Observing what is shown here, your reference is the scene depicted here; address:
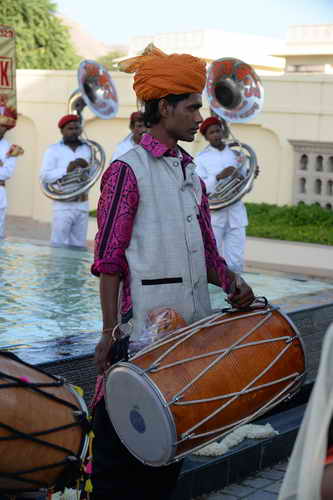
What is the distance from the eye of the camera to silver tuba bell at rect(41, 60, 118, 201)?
8.96m

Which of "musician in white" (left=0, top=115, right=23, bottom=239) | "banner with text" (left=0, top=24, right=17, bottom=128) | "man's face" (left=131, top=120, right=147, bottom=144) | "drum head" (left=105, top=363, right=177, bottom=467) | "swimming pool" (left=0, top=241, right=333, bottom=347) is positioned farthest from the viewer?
"musician in white" (left=0, top=115, right=23, bottom=239)

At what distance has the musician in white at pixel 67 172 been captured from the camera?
898 cm

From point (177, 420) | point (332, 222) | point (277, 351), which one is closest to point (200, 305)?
point (277, 351)

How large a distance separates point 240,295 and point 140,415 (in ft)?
1.72

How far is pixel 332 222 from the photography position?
565 inches

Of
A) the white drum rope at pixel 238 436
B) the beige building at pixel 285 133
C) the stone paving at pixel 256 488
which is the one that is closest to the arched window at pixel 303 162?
the beige building at pixel 285 133

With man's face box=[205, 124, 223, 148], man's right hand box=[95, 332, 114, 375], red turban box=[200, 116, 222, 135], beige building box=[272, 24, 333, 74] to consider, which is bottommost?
man's right hand box=[95, 332, 114, 375]

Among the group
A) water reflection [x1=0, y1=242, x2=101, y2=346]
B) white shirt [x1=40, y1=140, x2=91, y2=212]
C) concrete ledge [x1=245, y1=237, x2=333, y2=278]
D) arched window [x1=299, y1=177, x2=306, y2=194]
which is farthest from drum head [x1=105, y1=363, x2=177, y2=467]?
arched window [x1=299, y1=177, x2=306, y2=194]

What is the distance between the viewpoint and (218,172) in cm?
896

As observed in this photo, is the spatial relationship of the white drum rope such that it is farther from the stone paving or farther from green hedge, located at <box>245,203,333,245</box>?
green hedge, located at <box>245,203,333,245</box>

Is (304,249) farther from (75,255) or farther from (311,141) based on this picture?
(75,255)

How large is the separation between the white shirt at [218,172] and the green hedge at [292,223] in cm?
435

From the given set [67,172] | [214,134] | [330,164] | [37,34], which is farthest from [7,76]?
[37,34]

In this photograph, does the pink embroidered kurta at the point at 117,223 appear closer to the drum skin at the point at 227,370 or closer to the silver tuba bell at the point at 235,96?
the drum skin at the point at 227,370
